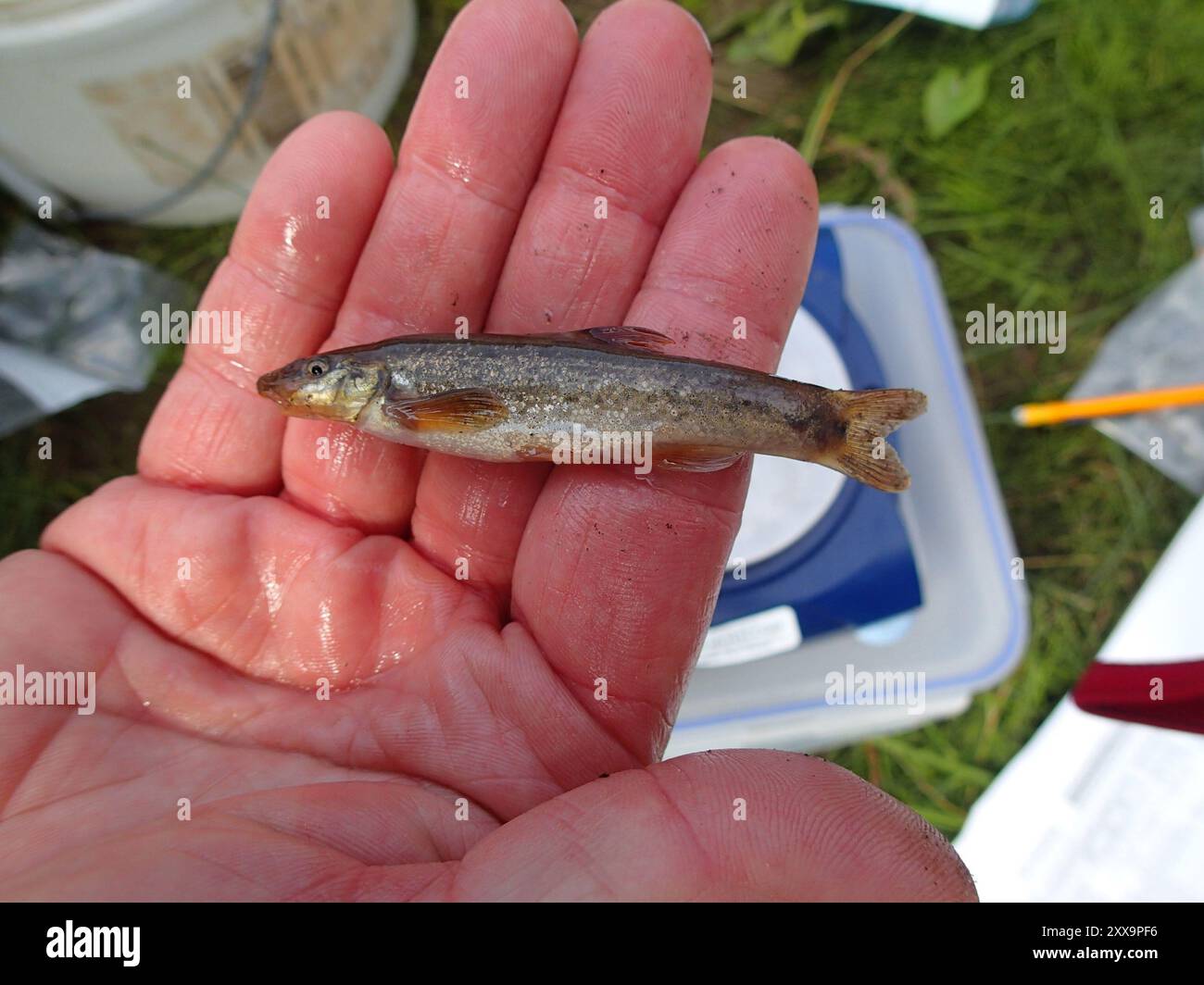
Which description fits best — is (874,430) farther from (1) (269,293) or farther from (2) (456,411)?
(1) (269,293)

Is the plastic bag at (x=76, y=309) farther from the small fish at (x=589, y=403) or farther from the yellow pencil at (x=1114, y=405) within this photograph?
the yellow pencil at (x=1114, y=405)

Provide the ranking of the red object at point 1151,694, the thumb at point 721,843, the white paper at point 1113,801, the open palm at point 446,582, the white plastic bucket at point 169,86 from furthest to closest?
the white paper at point 1113,801
the white plastic bucket at point 169,86
the red object at point 1151,694
the open palm at point 446,582
the thumb at point 721,843

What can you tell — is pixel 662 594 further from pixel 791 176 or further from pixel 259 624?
pixel 791 176

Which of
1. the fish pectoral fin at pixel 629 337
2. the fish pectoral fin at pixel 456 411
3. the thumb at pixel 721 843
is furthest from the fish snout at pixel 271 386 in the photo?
the thumb at pixel 721 843

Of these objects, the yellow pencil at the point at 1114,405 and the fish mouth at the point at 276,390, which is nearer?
the fish mouth at the point at 276,390

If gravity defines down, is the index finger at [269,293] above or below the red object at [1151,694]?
above

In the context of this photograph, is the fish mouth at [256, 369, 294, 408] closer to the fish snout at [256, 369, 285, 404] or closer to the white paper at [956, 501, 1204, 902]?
the fish snout at [256, 369, 285, 404]

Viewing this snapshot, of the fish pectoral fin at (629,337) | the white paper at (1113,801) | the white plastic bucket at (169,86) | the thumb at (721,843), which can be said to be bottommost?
the white paper at (1113,801)
